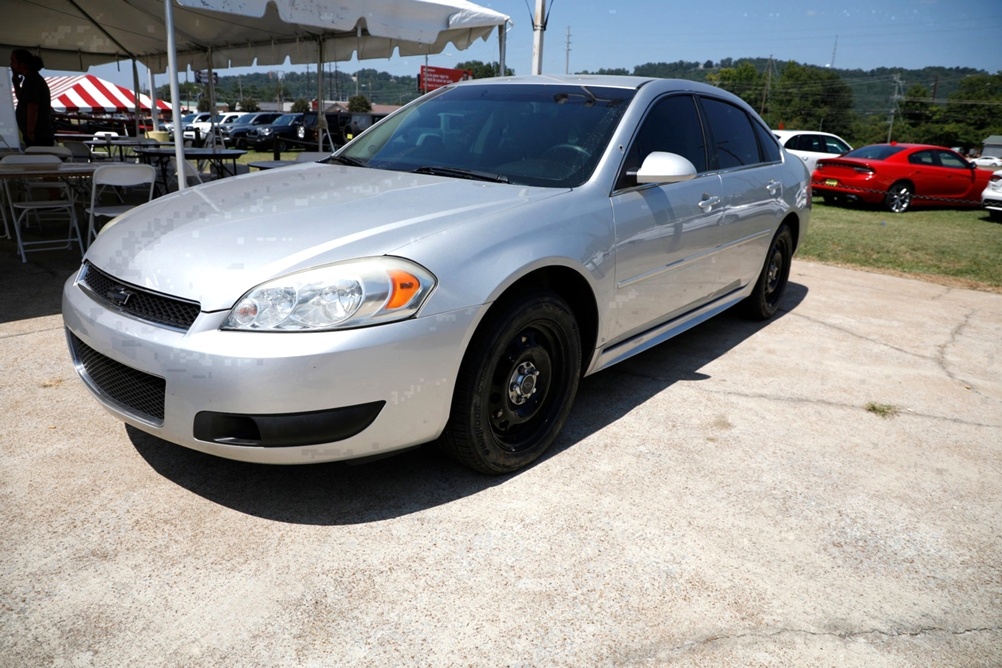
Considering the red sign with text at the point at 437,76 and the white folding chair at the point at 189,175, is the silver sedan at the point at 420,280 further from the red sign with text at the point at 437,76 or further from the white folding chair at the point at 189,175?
the red sign with text at the point at 437,76

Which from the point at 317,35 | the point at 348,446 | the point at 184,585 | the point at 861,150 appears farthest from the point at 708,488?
the point at 861,150

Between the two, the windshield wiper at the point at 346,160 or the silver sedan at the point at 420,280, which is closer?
the silver sedan at the point at 420,280

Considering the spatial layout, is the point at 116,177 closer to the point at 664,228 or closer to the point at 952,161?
the point at 664,228

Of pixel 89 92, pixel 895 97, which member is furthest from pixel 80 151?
pixel 895 97

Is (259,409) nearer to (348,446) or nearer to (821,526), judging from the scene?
(348,446)

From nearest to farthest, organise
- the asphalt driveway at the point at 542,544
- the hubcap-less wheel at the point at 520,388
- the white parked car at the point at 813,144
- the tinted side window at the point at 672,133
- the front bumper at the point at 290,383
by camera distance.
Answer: the asphalt driveway at the point at 542,544
the front bumper at the point at 290,383
the hubcap-less wheel at the point at 520,388
the tinted side window at the point at 672,133
the white parked car at the point at 813,144

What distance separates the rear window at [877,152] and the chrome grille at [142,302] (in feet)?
46.0

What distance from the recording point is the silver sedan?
2150 millimetres

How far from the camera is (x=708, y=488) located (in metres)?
2.78

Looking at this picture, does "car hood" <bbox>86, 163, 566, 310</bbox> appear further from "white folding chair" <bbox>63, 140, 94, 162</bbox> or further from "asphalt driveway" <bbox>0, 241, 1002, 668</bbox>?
"white folding chair" <bbox>63, 140, 94, 162</bbox>

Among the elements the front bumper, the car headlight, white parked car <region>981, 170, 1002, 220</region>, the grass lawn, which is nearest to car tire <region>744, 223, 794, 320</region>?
the grass lawn

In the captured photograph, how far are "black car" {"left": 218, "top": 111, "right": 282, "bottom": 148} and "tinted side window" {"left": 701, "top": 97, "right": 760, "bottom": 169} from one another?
86.4 ft

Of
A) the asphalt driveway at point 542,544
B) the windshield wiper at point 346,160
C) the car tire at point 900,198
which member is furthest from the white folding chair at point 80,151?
the car tire at point 900,198

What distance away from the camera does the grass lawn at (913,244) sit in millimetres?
7625
